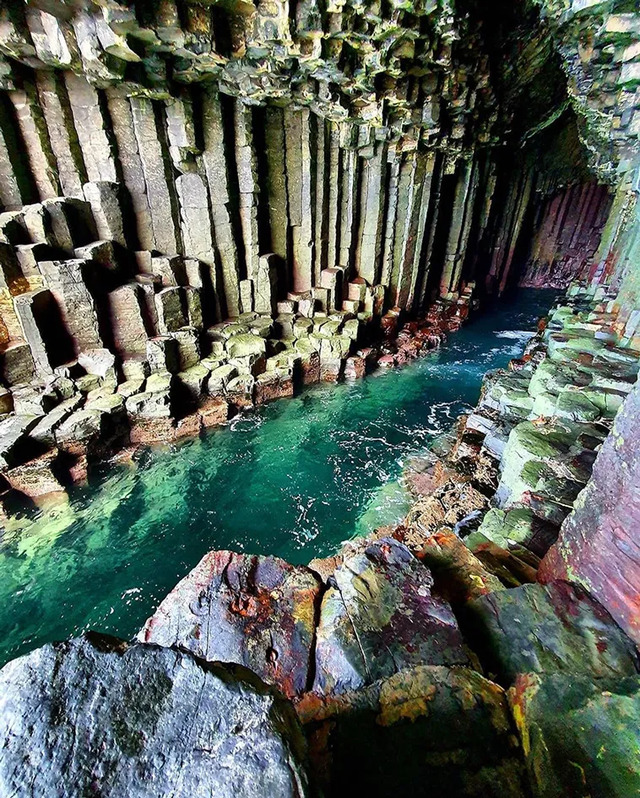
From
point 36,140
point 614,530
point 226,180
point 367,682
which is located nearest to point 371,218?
point 226,180

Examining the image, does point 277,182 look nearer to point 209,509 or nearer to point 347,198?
point 347,198

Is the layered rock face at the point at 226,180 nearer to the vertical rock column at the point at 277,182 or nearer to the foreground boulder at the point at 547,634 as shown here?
the vertical rock column at the point at 277,182

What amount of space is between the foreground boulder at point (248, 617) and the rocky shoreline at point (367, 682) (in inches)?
0.4

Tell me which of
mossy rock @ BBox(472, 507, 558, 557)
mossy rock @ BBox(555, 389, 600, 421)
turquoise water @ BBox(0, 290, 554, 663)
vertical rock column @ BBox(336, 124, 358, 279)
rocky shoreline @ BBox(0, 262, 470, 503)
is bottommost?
turquoise water @ BBox(0, 290, 554, 663)

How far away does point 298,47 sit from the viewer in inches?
356

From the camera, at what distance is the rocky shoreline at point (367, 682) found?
118cm

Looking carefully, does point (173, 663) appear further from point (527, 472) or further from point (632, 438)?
point (527, 472)

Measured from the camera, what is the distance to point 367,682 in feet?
7.06

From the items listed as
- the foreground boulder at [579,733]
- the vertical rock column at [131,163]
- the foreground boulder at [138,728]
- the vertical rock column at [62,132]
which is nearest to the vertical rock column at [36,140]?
the vertical rock column at [62,132]

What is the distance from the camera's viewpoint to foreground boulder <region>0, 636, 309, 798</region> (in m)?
1.09

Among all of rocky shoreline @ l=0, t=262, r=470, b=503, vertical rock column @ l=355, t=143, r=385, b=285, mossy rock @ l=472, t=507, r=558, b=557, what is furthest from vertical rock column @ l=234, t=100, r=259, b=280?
mossy rock @ l=472, t=507, r=558, b=557

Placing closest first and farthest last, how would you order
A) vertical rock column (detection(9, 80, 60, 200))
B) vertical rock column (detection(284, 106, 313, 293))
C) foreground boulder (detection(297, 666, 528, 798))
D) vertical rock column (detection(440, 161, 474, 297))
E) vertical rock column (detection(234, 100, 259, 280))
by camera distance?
foreground boulder (detection(297, 666, 528, 798)) → vertical rock column (detection(9, 80, 60, 200)) → vertical rock column (detection(234, 100, 259, 280)) → vertical rock column (detection(284, 106, 313, 293)) → vertical rock column (detection(440, 161, 474, 297))

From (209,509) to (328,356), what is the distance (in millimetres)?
6254

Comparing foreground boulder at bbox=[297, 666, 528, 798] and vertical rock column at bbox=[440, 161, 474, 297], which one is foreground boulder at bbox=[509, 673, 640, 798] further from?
vertical rock column at bbox=[440, 161, 474, 297]
